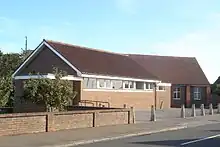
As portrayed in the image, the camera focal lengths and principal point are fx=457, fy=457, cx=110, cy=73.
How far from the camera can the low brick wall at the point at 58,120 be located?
60.4ft

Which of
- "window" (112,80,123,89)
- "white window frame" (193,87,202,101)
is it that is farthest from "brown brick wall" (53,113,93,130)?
"white window frame" (193,87,202,101)

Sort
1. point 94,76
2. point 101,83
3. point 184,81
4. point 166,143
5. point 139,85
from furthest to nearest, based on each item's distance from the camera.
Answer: point 184,81 → point 139,85 → point 101,83 → point 94,76 → point 166,143

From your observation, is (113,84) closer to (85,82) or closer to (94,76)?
(94,76)

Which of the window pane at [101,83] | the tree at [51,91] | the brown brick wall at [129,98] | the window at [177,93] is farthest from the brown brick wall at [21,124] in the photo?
the window at [177,93]

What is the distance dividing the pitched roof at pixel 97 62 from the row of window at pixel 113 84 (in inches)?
28.4

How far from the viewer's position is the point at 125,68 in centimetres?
Result: 4891

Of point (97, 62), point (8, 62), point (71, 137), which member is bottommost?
point (71, 137)

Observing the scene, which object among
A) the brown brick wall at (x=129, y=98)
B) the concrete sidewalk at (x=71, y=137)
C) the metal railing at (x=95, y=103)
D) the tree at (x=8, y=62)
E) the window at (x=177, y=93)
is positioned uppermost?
the tree at (x=8, y=62)

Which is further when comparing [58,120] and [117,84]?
[117,84]

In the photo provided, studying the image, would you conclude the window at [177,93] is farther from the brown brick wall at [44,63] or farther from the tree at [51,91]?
the tree at [51,91]

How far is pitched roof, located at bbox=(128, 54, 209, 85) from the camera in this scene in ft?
208

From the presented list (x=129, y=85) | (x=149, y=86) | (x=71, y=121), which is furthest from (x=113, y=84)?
(x=71, y=121)

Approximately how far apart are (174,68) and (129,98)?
69.5ft

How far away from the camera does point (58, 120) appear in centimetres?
2120
